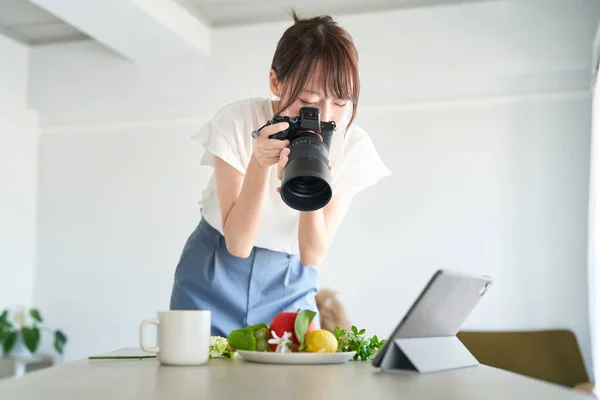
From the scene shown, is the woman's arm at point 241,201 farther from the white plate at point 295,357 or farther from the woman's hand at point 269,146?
the white plate at point 295,357

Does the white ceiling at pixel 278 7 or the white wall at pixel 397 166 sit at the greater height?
the white ceiling at pixel 278 7

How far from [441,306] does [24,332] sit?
3675 mm

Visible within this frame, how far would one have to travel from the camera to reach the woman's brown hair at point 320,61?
1.31m

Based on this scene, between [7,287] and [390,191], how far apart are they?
242 centimetres

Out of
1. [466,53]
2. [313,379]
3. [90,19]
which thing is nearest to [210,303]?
[313,379]

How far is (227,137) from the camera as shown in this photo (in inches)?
57.8

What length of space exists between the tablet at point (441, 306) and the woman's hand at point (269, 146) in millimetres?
430

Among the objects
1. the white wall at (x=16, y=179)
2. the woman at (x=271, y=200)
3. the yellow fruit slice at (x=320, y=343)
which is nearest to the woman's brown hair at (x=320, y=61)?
the woman at (x=271, y=200)

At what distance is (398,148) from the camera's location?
3809mm

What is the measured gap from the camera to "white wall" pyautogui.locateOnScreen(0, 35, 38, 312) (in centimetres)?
407

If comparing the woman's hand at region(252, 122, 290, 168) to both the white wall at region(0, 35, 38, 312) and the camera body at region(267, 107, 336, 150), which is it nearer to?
the camera body at region(267, 107, 336, 150)

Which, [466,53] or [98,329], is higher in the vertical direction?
[466,53]

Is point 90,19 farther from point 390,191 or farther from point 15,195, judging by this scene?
point 390,191

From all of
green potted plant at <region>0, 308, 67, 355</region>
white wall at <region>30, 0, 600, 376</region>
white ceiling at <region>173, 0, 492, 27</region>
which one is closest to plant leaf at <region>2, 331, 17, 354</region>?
green potted plant at <region>0, 308, 67, 355</region>
